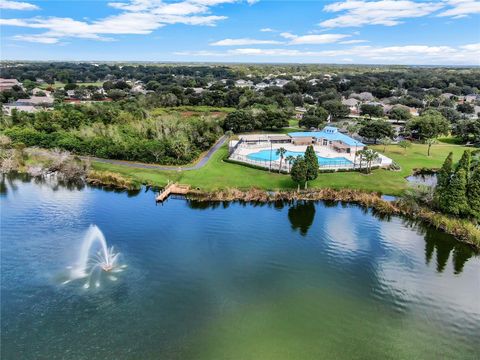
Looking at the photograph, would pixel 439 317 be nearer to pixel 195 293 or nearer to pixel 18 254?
pixel 195 293

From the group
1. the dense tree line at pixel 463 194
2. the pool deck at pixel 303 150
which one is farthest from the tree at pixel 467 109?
the dense tree line at pixel 463 194

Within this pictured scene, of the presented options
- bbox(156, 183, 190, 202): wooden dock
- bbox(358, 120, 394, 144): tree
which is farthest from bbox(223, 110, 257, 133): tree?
bbox(156, 183, 190, 202): wooden dock

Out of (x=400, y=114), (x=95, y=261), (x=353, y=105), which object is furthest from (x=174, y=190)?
(x=353, y=105)

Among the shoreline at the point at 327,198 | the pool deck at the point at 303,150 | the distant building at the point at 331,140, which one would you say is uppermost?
the distant building at the point at 331,140

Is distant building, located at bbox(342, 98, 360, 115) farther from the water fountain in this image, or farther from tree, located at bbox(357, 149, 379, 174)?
the water fountain

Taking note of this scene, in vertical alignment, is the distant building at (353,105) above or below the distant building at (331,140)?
above

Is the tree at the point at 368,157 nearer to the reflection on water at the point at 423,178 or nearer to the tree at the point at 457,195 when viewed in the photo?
the reflection on water at the point at 423,178
